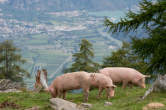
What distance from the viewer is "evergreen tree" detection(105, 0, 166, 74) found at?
1961 centimetres

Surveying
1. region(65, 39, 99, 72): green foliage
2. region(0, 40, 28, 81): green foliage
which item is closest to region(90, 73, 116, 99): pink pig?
region(65, 39, 99, 72): green foliage

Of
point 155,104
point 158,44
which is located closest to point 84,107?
point 155,104

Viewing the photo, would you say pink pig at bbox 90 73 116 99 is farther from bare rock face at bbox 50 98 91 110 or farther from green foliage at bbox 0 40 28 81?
green foliage at bbox 0 40 28 81

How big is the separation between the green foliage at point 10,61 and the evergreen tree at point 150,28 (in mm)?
39647

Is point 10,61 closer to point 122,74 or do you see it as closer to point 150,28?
point 122,74

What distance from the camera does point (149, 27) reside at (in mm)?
21172

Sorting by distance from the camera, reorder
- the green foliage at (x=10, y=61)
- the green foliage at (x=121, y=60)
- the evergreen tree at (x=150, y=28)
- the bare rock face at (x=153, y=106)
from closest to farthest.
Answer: the bare rock face at (x=153, y=106) → the evergreen tree at (x=150, y=28) → the green foliage at (x=121, y=60) → the green foliage at (x=10, y=61)

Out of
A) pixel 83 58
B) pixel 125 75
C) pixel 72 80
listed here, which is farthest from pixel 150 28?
pixel 83 58

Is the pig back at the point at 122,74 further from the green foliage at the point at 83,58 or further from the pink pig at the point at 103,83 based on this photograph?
the green foliage at the point at 83,58

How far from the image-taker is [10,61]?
5944 centimetres

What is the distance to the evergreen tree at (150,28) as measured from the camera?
19.6 m

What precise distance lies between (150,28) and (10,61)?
43.3 meters

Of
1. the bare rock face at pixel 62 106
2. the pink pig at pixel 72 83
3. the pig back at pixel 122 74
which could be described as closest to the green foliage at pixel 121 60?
the pig back at pixel 122 74

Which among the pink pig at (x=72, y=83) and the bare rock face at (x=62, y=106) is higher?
the pink pig at (x=72, y=83)
